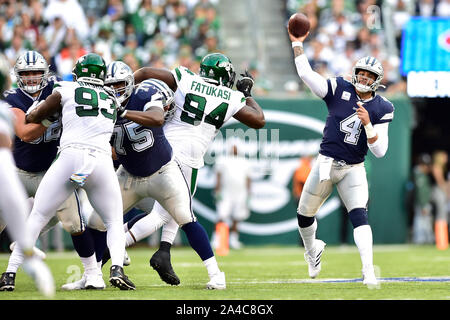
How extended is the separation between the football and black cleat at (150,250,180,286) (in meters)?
2.14

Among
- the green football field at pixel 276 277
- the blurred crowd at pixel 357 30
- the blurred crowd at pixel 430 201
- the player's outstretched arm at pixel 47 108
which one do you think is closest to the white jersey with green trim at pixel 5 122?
the player's outstretched arm at pixel 47 108

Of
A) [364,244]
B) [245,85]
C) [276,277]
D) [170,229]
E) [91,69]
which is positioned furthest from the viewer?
[276,277]

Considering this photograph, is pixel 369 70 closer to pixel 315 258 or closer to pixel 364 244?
pixel 364 244

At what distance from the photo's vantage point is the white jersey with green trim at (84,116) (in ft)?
20.5

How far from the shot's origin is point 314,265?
25.4 ft

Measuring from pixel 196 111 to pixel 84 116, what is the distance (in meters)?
1.10

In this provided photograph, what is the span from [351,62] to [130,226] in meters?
8.21

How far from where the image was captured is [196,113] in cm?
702

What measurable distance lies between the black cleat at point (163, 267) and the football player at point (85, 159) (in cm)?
58

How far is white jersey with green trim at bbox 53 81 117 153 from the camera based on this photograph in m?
6.24

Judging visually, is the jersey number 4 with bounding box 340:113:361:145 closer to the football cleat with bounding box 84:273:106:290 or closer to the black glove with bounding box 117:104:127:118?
the black glove with bounding box 117:104:127:118

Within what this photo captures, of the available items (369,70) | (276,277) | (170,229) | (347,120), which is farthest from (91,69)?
(276,277)

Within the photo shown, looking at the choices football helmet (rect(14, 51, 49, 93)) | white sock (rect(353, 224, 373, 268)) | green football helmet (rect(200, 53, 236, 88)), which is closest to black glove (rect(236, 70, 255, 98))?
green football helmet (rect(200, 53, 236, 88))

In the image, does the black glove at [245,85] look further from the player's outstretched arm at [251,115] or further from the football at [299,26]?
the football at [299,26]
